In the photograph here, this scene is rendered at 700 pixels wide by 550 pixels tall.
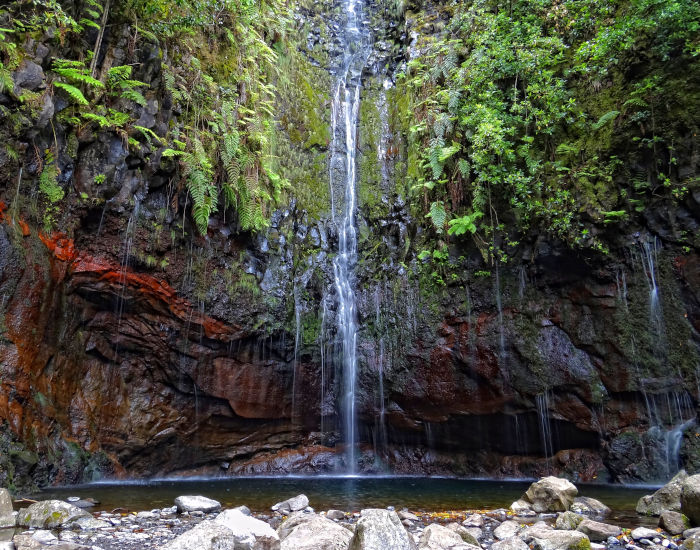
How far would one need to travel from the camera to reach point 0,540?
4887 millimetres

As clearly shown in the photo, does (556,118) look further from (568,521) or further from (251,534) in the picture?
(251,534)

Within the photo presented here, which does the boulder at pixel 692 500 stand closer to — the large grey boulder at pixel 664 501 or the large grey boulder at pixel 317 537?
the large grey boulder at pixel 664 501

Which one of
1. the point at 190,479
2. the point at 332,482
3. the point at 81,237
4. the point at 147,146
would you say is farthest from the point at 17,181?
the point at 332,482

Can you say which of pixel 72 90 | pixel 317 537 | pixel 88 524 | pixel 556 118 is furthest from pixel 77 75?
pixel 556 118

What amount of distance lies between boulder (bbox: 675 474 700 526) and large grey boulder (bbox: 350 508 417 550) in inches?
152

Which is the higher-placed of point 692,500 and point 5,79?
point 5,79

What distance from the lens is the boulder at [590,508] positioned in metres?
6.71

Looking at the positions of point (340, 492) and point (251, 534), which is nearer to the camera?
point (251, 534)

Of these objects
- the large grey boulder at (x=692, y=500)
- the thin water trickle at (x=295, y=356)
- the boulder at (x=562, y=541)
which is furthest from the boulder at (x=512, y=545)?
the thin water trickle at (x=295, y=356)

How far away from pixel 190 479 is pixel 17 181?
288 inches

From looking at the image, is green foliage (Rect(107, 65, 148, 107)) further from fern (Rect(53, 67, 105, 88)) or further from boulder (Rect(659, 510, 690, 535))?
boulder (Rect(659, 510, 690, 535))

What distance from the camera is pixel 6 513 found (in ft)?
18.7

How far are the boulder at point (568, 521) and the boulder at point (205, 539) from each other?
13.7 feet

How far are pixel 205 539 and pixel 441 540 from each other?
2.61m
